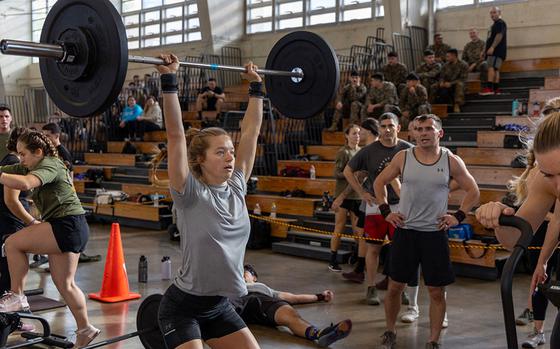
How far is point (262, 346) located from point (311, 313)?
87 centimetres

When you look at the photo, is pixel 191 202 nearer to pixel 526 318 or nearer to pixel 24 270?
pixel 24 270

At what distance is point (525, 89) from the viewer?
10344 millimetres

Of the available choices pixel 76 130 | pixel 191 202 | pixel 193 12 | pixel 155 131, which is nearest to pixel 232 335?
pixel 191 202

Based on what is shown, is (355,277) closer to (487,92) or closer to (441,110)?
(441,110)

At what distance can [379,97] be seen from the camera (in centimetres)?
978

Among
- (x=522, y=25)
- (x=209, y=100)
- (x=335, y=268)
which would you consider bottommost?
(x=335, y=268)

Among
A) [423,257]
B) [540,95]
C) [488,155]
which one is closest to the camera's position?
[423,257]

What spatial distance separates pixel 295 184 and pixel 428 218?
5.45m

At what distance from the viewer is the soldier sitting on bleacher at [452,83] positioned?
1028 cm

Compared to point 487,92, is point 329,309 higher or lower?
lower

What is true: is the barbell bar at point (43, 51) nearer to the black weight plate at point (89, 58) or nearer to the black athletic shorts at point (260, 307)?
the black weight plate at point (89, 58)

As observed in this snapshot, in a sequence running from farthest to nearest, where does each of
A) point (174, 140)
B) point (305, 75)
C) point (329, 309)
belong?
point (329, 309), point (305, 75), point (174, 140)

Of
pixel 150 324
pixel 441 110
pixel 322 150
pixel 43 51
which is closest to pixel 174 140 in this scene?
pixel 43 51

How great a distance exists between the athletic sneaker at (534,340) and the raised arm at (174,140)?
9.53ft
